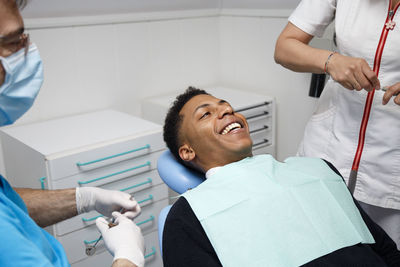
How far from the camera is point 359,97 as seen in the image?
1.44 meters

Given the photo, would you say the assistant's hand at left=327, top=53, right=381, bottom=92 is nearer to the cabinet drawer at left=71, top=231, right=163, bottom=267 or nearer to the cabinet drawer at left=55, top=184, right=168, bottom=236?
the cabinet drawer at left=55, top=184, right=168, bottom=236

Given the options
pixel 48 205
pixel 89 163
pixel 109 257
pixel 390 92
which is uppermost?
pixel 390 92

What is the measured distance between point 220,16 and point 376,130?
1.71m

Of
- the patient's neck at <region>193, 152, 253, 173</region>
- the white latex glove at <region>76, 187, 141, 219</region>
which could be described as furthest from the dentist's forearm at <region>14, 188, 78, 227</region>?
the patient's neck at <region>193, 152, 253, 173</region>

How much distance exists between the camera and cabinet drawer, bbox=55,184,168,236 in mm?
1857

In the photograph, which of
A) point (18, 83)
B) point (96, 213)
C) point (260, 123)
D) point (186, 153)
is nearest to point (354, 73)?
point (186, 153)

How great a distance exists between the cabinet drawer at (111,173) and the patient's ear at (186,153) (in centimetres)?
53

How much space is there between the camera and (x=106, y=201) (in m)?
1.34

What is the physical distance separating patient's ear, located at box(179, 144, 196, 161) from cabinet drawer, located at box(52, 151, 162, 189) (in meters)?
0.53

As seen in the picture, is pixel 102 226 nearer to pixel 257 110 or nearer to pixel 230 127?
pixel 230 127

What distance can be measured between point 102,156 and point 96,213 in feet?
0.80

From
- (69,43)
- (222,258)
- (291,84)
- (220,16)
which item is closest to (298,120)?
(291,84)

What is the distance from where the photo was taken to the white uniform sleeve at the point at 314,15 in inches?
59.2

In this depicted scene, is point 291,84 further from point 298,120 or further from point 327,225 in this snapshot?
point 327,225
